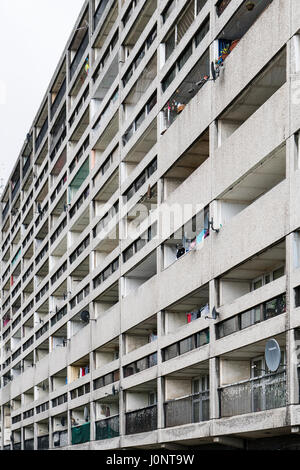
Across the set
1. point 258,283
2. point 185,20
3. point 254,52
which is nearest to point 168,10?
point 185,20

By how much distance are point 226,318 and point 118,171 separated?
52.7ft

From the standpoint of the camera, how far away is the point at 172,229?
108ft

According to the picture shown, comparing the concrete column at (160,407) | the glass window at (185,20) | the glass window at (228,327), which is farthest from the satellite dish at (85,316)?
the glass window at (228,327)

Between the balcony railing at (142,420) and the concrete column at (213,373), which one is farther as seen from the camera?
the balcony railing at (142,420)

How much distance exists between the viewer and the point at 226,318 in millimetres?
26969

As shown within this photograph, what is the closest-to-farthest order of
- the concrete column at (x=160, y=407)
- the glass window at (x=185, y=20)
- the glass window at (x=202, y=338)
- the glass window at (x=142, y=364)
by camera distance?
the glass window at (x=202, y=338) < the concrete column at (x=160, y=407) < the glass window at (x=185, y=20) < the glass window at (x=142, y=364)

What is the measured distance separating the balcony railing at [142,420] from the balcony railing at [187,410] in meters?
1.44

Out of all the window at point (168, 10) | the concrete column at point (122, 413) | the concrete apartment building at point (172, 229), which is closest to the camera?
the concrete apartment building at point (172, 229)

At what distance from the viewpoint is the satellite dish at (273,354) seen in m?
22.5

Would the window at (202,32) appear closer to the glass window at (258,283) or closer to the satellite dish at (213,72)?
the satellite dish at (213,72)

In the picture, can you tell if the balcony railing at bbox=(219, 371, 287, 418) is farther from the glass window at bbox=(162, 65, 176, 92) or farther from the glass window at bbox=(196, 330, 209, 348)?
the glass window at bbox=(162, 65, 176, 92)

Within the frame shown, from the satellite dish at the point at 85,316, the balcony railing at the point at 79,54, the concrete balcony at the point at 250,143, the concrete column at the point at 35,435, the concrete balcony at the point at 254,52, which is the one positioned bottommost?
the concrete column at the point at 35,435

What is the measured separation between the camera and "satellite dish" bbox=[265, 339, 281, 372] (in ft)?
73.9
